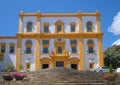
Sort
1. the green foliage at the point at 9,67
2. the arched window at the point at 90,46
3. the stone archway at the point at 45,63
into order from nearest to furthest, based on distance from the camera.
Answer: the green foliage at the point at 9,67
the stone archway at the point at 45,63
the arched window at the point at 90,46

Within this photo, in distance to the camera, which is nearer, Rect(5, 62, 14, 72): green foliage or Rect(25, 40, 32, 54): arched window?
Rect(5, 62, 14, 72): green foliage

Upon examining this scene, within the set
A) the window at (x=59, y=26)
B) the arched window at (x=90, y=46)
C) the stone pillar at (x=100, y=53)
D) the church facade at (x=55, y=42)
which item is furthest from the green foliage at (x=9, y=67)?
the stone pillar at (x=100, y=53)

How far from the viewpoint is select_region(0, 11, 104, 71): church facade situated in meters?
50.0

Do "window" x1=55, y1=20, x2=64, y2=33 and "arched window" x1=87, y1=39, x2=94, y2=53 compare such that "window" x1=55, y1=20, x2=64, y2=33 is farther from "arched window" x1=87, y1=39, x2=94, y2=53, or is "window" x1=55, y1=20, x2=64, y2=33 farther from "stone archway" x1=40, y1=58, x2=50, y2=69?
"stone archway" x1=40, y1=58, x2=50, y2=69

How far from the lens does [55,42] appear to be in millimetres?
51000

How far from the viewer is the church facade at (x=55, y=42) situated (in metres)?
50.0

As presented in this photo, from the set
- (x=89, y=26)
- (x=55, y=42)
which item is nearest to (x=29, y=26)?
(x=55, y=42)

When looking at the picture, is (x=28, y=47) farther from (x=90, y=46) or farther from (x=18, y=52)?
(x=90, y=46)

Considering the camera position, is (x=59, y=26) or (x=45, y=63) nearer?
(x=45, y=63)

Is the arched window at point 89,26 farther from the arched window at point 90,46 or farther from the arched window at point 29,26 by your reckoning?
the arched window at point 29,26

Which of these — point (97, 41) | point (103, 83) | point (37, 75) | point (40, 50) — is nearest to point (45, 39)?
point (40, 50)

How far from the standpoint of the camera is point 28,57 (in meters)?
50.5

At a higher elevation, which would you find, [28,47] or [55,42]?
[55,42]

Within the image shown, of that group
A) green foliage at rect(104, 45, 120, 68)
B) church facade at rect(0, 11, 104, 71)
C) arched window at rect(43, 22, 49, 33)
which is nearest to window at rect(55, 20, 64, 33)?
church facade at rect(0, 11, 104, 71)
